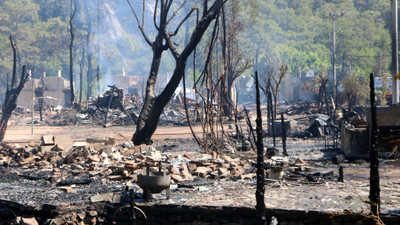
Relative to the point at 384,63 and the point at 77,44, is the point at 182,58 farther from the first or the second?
the point at 77,44

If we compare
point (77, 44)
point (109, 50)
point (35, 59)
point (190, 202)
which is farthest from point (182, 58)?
point (109, 50)

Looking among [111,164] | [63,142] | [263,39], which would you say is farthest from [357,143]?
[263,39]

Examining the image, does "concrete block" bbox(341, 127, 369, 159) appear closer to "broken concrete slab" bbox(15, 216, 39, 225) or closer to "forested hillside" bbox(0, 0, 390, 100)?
"broken concrete slab" bbox(15, 216, 39, 225)

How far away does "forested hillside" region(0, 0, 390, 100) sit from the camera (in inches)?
2496

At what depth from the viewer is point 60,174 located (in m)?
11.6

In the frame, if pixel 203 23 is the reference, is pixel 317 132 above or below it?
below

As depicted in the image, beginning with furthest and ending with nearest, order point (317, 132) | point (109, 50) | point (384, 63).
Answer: point (109, 50) < point (384, 63) < point (317, 132)

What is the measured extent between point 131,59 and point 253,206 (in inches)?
4164

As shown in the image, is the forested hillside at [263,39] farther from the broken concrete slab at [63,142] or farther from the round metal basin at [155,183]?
the round metal basin at [155,183]

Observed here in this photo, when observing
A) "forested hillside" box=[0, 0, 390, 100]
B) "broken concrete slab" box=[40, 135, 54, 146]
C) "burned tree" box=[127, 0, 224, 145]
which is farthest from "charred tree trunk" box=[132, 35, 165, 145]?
"forested hillside" box=[0, 0, 390, 100]

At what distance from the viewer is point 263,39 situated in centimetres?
9012

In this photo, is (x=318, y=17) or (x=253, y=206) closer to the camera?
(x=253, y=206)

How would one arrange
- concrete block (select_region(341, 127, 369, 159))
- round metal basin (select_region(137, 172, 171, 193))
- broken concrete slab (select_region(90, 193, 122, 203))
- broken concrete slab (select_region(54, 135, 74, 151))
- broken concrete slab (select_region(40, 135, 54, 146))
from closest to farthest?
round metal basin (select_region(137, 172, 171, 193)) < broken concrete slab (select_region(90, 193, 122, 203)) < concrete block (select_region(341, 127, 369, 159)) < broken concrete slab (select_region(40, 135, 54, 146)) < broken concrete slab (select_region(54, 135, 74, 151))

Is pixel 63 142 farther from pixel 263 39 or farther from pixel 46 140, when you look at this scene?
pixel 263 39
